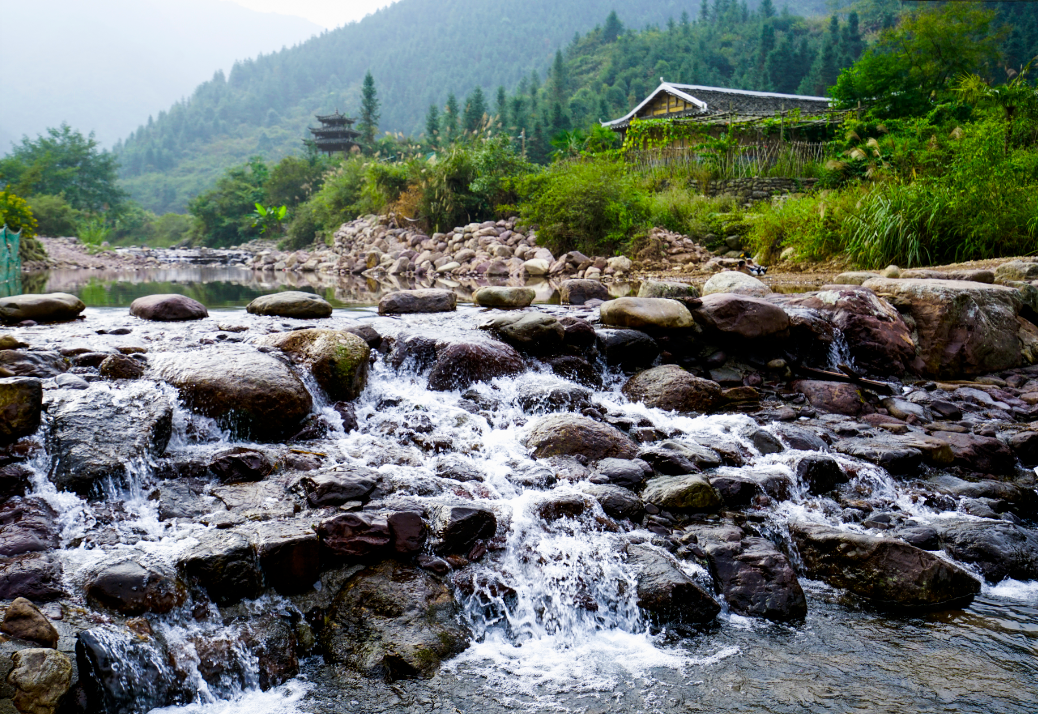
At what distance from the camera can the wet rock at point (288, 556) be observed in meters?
3.00

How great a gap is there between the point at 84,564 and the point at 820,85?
5554 centimetres

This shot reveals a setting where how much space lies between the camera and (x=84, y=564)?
2.92 meters

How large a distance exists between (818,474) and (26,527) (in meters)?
4.44

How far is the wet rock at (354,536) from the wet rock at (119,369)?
2.43m

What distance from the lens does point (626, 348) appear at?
20.3ft

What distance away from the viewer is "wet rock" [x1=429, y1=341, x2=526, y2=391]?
553cm

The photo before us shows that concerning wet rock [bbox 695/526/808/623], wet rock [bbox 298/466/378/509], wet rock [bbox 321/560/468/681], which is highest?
wet rock [bbox 298/466/378/509]

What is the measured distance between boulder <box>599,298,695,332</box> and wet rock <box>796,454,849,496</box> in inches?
87.2

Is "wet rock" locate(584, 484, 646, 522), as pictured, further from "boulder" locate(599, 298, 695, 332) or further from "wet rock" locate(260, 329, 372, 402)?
"boulder" locate(599, 298, 695, 332)

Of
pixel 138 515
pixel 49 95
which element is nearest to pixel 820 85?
pixel 138 515

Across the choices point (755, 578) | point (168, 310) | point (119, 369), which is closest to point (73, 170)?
point (168, 310)

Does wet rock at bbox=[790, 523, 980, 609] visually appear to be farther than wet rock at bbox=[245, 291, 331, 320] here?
No

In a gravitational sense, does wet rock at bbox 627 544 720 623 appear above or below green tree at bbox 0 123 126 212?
below

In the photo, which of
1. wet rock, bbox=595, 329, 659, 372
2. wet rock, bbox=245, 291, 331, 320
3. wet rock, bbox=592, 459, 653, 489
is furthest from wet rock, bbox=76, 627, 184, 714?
wet rock, bbox=245, 291, 331, 320
